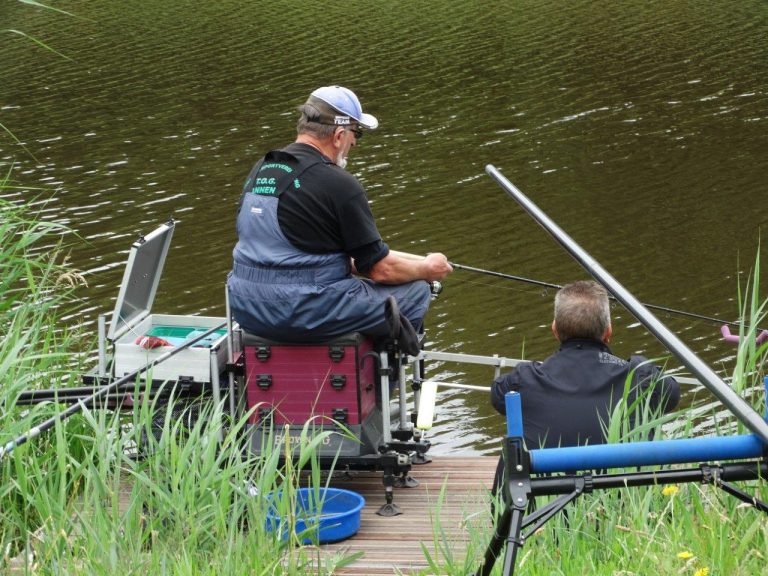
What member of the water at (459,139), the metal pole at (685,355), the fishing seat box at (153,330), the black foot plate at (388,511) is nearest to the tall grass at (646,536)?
the metal pole at (685,355)

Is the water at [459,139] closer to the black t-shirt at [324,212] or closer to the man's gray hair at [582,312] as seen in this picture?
the black t-shirt at [324,212]

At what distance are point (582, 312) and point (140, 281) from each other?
188cm

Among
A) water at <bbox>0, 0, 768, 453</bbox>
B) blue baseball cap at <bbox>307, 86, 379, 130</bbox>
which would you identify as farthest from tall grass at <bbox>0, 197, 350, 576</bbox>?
water at <bbox>0, 0, 768, 453</bbox>

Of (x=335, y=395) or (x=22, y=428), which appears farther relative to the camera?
(x=335, y=395)

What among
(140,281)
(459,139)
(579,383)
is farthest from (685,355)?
(459,139)

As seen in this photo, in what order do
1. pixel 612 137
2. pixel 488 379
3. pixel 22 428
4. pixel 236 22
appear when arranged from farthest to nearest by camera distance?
pixel 236 22 < pixel 612 137 < pixel 488 379 < pixel 22 428

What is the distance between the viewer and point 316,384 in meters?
4.22

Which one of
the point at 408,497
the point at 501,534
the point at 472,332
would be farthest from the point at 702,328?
the point at 501,534

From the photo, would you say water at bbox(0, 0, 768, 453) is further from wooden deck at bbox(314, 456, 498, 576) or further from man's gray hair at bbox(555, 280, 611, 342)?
man's gray hair at bbox(555, 280, 611, 342)

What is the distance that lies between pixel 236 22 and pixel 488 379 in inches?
564

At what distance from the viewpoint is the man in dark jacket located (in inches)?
133

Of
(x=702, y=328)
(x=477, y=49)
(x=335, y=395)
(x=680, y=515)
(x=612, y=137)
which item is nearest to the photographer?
(x=680, y=515)

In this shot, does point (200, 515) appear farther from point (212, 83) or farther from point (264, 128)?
point (212, 83)

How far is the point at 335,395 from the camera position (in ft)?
13.9
